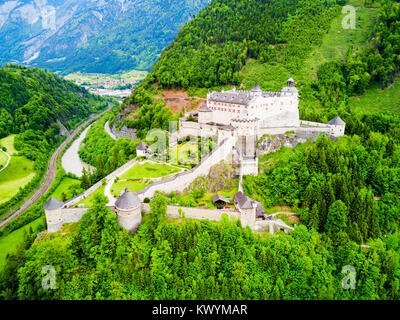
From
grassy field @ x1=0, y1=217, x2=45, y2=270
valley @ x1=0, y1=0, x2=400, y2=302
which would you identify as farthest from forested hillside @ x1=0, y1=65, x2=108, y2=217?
grassy field @ x1=0, y1=217, x2=45, y2=270

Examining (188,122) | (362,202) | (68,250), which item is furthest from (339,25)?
(68,250)

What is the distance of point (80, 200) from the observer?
3762 centimetres

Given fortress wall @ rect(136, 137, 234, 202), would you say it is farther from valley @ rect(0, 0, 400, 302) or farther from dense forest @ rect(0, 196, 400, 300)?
dense forest @ rect(0, 196, 400, 300)

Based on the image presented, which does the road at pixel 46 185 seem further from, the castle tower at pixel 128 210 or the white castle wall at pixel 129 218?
the castle tower at pixel 128 210

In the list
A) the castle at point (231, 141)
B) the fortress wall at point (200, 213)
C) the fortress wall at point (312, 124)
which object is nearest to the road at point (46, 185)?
the castle at point (231, 141)

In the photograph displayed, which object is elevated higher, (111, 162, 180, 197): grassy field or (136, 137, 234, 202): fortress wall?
(136, 137, 234, 202): fortress wall

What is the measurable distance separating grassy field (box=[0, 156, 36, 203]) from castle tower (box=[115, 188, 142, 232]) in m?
32.3

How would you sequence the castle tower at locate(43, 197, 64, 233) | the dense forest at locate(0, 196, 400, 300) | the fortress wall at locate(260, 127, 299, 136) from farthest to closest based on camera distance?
the fortress wall at locate(260, 127, 299, 136)
the castle tower at locate(43, 197, 64, 233)
the dense forest at locate(0, 196, 400, 300)

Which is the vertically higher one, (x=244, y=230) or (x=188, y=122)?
(x=188, y=122)

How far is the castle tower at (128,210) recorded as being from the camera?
32688 millimetres

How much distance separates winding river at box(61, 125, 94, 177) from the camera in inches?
2817

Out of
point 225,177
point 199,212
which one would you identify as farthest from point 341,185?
point 199,212

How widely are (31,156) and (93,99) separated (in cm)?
7190

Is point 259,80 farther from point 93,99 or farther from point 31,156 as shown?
point 93,99
